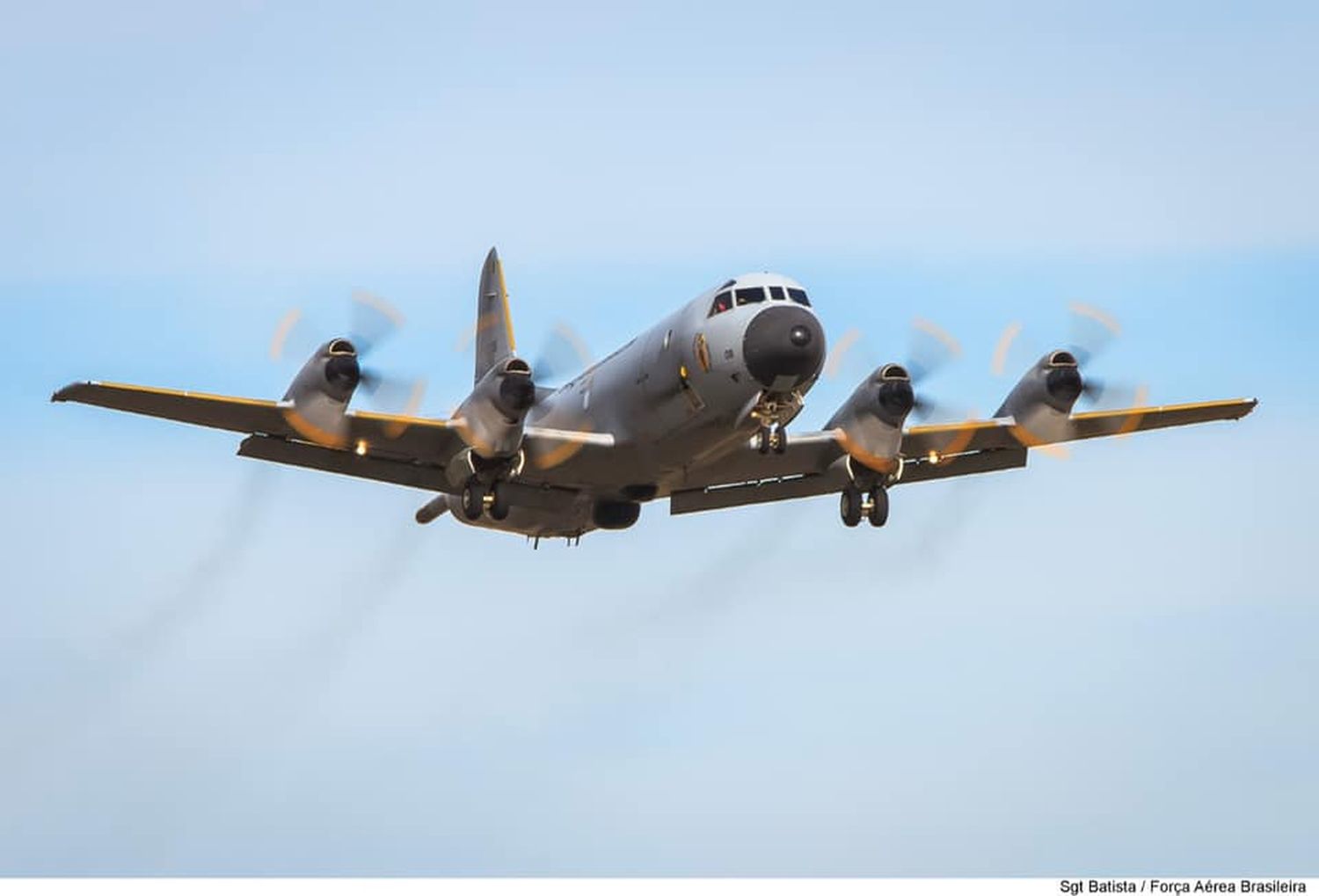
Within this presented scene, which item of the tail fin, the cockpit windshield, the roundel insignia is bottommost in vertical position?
the roundel insignia

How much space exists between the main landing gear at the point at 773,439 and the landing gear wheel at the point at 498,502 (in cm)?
512

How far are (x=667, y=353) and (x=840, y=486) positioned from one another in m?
5.80

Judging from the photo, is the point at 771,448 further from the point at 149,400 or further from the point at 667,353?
the point at 149,400

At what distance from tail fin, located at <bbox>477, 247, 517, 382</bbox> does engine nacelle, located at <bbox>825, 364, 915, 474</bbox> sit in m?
12.6

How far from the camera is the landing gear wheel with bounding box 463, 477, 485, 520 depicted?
37781 mm

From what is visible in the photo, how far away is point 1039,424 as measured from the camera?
133ft

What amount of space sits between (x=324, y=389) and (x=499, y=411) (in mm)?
3120

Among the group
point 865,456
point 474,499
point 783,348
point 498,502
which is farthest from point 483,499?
point 865,456

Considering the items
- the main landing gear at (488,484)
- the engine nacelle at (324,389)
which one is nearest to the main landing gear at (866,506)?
the main landing gear at (488,484)

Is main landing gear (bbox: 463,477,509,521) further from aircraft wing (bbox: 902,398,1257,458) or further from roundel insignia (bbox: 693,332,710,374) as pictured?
aircraft wing (bbox: 902,398,1257,458)

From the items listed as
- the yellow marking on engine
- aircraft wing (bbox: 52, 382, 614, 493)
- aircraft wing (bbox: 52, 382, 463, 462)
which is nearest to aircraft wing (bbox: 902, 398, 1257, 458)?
the yellow marking on engine

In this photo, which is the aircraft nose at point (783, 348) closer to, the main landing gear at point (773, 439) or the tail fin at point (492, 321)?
the main landing gear at point (773, 439)
